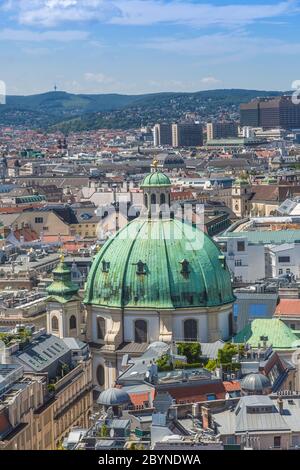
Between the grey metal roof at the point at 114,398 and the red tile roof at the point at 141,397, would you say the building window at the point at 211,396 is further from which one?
the grey metal roof at the point at 114,398

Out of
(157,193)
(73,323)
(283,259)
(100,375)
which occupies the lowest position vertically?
(100,375)

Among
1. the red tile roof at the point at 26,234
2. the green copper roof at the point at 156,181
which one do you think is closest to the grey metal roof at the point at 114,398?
the green copper roof at the point at 156,181

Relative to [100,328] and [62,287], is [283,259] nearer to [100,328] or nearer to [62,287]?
[62,287]

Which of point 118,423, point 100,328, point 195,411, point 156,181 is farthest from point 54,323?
point 118,423

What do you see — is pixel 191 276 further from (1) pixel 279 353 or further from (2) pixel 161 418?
(2) pixel 161 418

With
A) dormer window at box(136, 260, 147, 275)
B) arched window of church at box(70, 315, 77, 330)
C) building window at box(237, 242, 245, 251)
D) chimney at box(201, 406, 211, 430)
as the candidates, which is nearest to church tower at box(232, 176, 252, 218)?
building window at box(237, 242, 245, 251)

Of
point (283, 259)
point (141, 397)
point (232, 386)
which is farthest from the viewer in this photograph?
point (283, 259)
